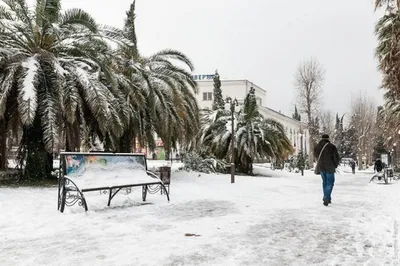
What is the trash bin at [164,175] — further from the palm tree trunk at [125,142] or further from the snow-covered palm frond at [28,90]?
the palm tree trunk at [125,142]

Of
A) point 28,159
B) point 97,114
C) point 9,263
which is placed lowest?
point 9,263

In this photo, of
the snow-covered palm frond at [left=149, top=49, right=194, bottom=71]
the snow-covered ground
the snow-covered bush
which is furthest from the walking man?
the snow-covered bush

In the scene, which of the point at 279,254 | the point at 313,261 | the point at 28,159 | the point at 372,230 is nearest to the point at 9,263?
the point at 279,254

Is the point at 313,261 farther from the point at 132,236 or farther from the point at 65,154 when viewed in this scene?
the point at 65,154

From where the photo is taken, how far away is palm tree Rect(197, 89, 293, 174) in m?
22.1

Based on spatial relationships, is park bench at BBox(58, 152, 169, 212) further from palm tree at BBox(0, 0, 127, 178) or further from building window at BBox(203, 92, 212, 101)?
building window at BBox(203, 92, 212, 101)

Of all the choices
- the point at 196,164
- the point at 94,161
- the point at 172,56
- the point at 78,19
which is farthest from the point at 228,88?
the point at 94,161

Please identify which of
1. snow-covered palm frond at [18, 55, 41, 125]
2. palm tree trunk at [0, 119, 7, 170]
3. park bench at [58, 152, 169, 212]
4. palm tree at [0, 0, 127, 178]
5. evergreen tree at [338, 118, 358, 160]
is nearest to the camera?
park bench at [58, 152, 169, 212]

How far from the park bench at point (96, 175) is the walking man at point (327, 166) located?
368 centimetres

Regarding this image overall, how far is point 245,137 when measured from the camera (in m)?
22.2

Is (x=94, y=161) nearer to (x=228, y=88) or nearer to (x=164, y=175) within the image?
(x=164, y=175)

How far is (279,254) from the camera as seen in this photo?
429cm

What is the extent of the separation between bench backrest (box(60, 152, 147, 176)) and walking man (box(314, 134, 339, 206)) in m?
3.96

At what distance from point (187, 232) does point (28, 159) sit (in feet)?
26.3
